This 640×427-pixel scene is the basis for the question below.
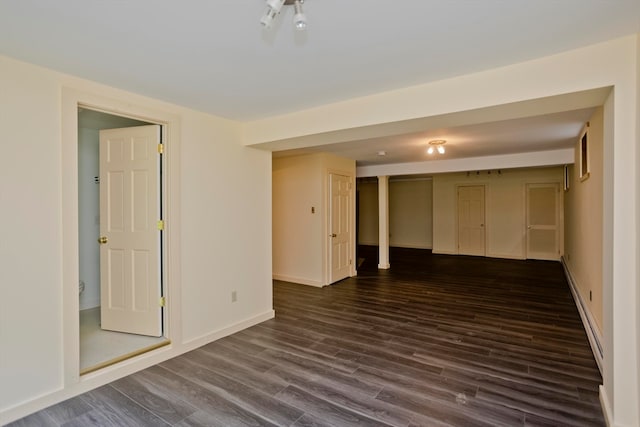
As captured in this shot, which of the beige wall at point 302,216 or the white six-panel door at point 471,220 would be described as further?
the white six-panel door at point 471,220

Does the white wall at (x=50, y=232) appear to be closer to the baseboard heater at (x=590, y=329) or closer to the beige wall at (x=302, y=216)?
the beige wall at (x=302, y=216)

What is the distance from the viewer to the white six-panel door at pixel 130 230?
3.12m

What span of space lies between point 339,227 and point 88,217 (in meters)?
3.89

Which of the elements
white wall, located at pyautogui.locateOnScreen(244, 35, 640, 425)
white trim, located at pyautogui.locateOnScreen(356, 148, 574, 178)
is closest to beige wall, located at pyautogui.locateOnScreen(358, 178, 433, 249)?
white trim, located at pyautogui.locateOnScreen(356, 148, 574, 178)

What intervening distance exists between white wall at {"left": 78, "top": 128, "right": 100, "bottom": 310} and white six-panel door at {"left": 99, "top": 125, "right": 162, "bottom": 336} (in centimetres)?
107

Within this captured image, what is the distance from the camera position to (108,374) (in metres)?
2.59

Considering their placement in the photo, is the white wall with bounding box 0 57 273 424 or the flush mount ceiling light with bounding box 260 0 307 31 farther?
the white wall with bounding box 0 57 273 424

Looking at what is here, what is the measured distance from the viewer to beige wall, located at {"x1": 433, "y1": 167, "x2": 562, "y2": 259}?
846cm

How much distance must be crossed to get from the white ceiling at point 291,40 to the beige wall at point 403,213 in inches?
329

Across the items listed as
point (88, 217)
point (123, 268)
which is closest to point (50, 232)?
point (123, 268)

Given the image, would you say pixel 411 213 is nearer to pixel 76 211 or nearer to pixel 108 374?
pixel 108 374

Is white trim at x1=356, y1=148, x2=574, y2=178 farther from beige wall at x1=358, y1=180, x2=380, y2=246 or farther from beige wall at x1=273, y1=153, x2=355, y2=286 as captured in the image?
beige wall at x1=358, y1=180, x2=380, y2=246

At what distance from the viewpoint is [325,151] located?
548 centimetres

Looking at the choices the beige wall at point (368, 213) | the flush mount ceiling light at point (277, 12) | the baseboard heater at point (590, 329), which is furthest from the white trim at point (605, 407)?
the beige wall at point (368, 213)
